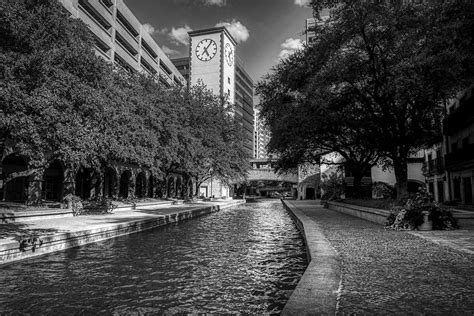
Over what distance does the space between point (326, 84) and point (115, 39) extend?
123ft

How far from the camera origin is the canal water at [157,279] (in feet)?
18.0

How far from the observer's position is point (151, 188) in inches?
1687

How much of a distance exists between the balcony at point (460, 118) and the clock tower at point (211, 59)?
46.7 metres

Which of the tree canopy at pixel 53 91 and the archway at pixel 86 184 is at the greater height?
the tree canopy at pixel 53 91

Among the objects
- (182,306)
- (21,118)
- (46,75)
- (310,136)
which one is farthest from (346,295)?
(310,136)

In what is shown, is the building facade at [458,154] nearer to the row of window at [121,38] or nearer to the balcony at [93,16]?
the row of window at [121,38]

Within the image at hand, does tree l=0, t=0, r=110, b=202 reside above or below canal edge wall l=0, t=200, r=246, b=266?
above

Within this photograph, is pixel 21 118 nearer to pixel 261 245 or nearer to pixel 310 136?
pixel 261 245

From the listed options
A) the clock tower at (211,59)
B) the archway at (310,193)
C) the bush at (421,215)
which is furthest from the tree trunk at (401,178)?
the clock tower at (211,59)

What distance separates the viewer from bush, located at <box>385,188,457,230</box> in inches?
466

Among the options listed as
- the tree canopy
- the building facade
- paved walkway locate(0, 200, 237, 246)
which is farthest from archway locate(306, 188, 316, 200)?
paved walkway locate(0, 200, 237, 246)

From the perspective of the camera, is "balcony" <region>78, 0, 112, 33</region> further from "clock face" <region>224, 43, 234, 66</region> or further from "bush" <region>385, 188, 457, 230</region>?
"bush" <region>385, 188, 457, 230</region>

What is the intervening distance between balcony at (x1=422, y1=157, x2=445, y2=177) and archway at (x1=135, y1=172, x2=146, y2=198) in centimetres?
2912

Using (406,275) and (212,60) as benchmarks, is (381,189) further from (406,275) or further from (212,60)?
(212,60)
